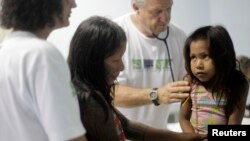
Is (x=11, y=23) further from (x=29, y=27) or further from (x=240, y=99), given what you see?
(x=240, y=99)

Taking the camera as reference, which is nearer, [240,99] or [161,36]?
[240,99]

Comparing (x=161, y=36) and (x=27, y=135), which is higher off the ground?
(x=161, y=36)

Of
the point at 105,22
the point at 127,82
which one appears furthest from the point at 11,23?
the point at 127,82

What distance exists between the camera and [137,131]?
1.24 meters

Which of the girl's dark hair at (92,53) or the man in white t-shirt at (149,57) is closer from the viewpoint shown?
the girl's dark hair at (92,53)

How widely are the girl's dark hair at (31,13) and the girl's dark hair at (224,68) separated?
810mm

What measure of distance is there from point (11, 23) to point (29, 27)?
0.05m

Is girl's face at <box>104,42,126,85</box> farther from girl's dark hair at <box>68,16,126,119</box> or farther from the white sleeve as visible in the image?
the white sleeve

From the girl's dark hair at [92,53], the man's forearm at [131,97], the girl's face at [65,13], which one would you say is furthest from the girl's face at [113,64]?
the man's forearm at [131,97]

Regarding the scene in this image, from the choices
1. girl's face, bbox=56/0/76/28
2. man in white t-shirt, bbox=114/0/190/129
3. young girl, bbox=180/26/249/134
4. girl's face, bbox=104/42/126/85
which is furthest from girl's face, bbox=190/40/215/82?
girl's face, bbox=56/0/76/28

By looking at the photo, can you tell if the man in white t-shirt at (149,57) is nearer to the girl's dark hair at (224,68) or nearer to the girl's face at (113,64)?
the girl's dark hair at (224,68)

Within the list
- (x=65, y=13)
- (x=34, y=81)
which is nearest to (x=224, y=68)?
(x=65, y=13)

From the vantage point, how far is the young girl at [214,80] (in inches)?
56.2

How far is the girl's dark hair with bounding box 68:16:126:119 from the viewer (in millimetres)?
967
